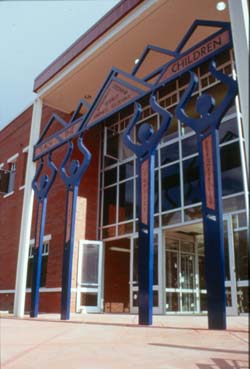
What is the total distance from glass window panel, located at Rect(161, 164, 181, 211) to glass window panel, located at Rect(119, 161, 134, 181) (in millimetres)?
1586

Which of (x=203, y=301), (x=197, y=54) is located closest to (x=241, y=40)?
(x=197, y=54)

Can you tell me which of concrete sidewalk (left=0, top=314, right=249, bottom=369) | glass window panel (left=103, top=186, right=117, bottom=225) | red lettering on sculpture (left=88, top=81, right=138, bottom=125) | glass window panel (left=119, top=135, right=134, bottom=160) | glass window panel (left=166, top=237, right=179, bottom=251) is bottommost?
concrete sidewalk (left=0, top=314, right=249, bottom=369)

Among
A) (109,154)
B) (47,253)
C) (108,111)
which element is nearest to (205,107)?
(108,111)

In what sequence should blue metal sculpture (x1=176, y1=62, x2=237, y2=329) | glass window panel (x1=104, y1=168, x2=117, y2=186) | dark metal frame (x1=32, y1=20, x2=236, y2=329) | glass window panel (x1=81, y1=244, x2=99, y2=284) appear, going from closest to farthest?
blue metal sculpture (x1=176, y1=62, x2=237, y2=329)
dark metal frame (x1=32, y1=20, x2=236, y2=329)
glass window panel (x1=81, y1=244, x2=99, y2=284)
glass window panel (x1=104, y1=168, x2=117, y2=186)

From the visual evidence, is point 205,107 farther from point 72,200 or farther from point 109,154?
point 109,154

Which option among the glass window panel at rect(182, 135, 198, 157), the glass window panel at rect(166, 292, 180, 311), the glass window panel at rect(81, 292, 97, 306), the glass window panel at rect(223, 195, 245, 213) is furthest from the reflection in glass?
the glass window panel at rect(81, 292, 97, 306)

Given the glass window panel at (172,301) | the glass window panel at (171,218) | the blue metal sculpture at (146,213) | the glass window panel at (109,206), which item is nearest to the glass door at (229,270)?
the glass window panel at (171,218)

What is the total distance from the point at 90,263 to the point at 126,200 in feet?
7.83

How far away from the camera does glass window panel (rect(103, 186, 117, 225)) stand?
12.7 metres

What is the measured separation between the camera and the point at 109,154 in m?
13.1

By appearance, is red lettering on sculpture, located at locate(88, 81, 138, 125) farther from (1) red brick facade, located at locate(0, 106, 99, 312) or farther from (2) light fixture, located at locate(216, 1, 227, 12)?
(1) red brick facade, located at locate(0, 106, 99, 312)

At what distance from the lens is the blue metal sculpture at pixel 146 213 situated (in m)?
5.36

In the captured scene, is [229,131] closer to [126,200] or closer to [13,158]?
[126,200]

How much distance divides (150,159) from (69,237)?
2.52 m
